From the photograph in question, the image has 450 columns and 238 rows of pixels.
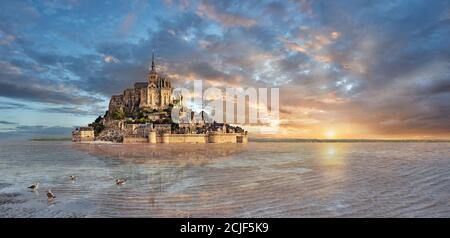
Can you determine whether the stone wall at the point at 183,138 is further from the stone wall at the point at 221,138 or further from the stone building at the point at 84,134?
the stone building at the point at 84,134

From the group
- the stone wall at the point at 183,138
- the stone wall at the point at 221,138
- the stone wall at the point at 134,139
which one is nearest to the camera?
the stone wall at the point at 134,139

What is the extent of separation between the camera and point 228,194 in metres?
13.2

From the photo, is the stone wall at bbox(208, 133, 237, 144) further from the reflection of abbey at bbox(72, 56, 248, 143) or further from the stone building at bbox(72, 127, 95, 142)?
the stone building at bbox(72, 127, 95, 142)

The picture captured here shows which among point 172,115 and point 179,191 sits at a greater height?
point 172,115

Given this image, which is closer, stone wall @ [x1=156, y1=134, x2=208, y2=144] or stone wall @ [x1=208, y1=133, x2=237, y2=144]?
stone wall @ [x1=156, y1=134, x2=208, y2=144]

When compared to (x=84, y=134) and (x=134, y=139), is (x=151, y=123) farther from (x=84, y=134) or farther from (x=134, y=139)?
(x=84, y=134)

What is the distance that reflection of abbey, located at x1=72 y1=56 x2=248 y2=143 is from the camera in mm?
119375

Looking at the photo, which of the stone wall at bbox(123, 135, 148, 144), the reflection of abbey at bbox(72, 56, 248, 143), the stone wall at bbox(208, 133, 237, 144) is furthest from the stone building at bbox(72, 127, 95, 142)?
the stone wall at bbox(208, 133, 237, 144)

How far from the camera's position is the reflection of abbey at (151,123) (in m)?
119

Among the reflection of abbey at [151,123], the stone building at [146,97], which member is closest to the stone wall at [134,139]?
the reflection of abbey at [151,123]

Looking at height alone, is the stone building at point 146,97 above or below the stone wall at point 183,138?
above

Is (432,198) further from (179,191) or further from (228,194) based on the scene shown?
(179,191)

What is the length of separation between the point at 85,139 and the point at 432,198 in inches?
5235
